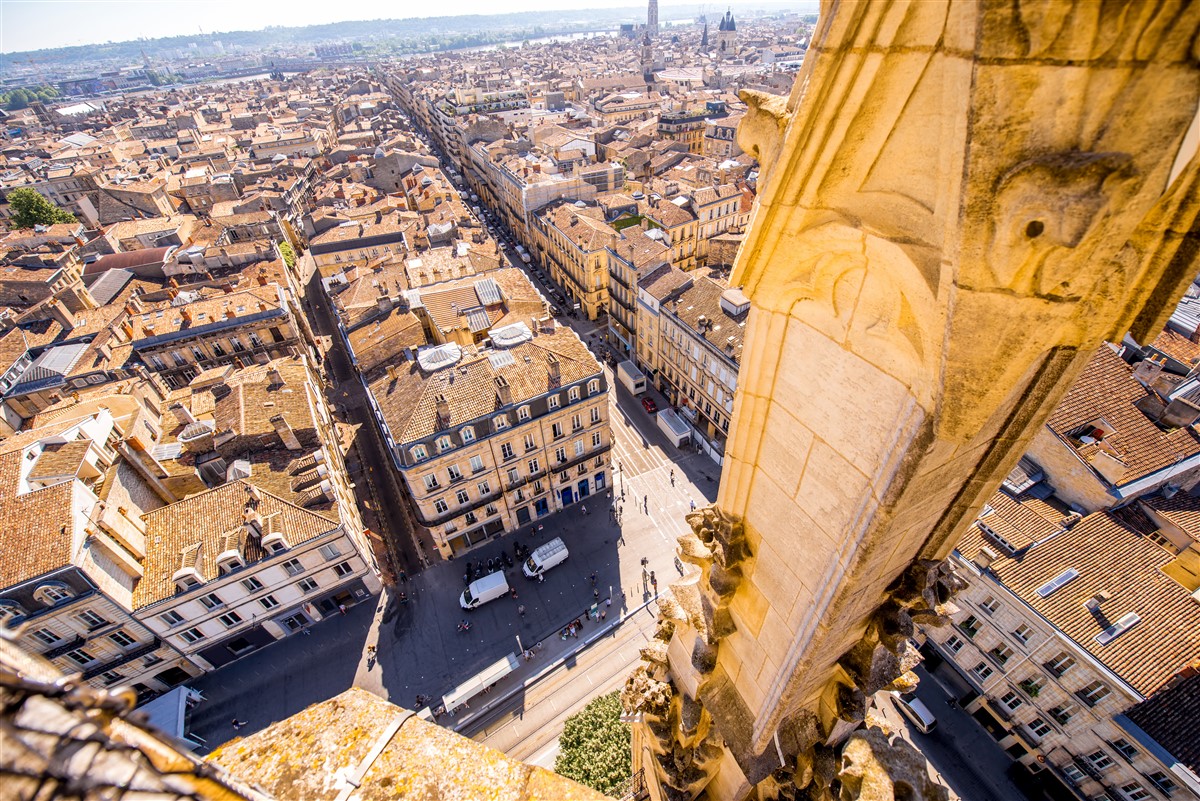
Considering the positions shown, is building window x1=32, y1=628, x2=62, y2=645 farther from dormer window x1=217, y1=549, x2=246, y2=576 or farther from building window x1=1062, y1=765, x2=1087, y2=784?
building window x1=1062, y1=765, x2=1087, y2=784

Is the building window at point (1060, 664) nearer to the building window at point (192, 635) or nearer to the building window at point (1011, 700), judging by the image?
the building window at point (1011, 700)

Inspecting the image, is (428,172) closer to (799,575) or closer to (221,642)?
(221,642)


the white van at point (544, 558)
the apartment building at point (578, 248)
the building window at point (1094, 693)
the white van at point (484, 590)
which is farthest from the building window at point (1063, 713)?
the apartment building at point (578, 248)

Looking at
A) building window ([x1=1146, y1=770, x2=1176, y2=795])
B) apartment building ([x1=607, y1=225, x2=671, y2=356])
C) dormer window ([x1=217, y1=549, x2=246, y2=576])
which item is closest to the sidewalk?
dormer window ([x1=217, y1=549, x2=246, y2=576])

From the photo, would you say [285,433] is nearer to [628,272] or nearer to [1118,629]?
[628,272]

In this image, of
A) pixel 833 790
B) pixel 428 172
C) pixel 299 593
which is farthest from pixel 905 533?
pixel 428 172

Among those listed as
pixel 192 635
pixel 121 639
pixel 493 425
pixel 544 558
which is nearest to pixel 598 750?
pixel 544 558
